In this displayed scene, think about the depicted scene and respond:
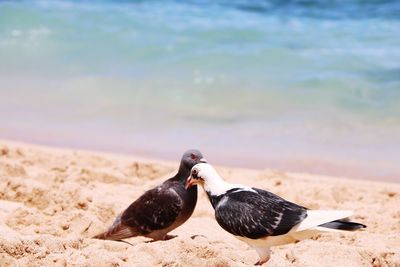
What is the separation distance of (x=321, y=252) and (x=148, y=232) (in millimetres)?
1086

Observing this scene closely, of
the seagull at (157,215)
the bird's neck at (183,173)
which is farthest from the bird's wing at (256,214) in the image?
the bird's neck at (183,173)

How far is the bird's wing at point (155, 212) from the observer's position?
495cm

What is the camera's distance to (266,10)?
52.2 ft

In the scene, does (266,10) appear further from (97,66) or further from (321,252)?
(321,252)

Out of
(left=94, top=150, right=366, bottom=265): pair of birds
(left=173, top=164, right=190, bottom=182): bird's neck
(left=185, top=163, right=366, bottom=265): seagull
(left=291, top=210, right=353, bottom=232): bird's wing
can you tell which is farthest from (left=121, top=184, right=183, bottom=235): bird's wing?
(left=291, top=210, right=353, bottom=232): bird's wing

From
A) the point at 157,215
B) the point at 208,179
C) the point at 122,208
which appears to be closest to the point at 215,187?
the point at 208,179

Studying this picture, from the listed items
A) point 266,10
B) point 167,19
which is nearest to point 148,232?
point 167,19

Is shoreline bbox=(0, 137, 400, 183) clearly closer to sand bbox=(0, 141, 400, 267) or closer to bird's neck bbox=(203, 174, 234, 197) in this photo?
sand bbox=(0, 141, 400, 267)

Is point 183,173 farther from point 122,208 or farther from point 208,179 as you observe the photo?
point 122,208

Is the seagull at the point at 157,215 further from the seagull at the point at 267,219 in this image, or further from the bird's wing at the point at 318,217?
the bird's wing at the point at 318,217

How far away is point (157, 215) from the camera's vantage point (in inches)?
195

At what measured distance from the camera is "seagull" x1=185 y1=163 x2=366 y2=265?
163 inches

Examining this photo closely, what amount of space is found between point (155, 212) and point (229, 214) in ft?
2.52

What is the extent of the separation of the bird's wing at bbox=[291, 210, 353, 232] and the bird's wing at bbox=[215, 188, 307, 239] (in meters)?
0.03
